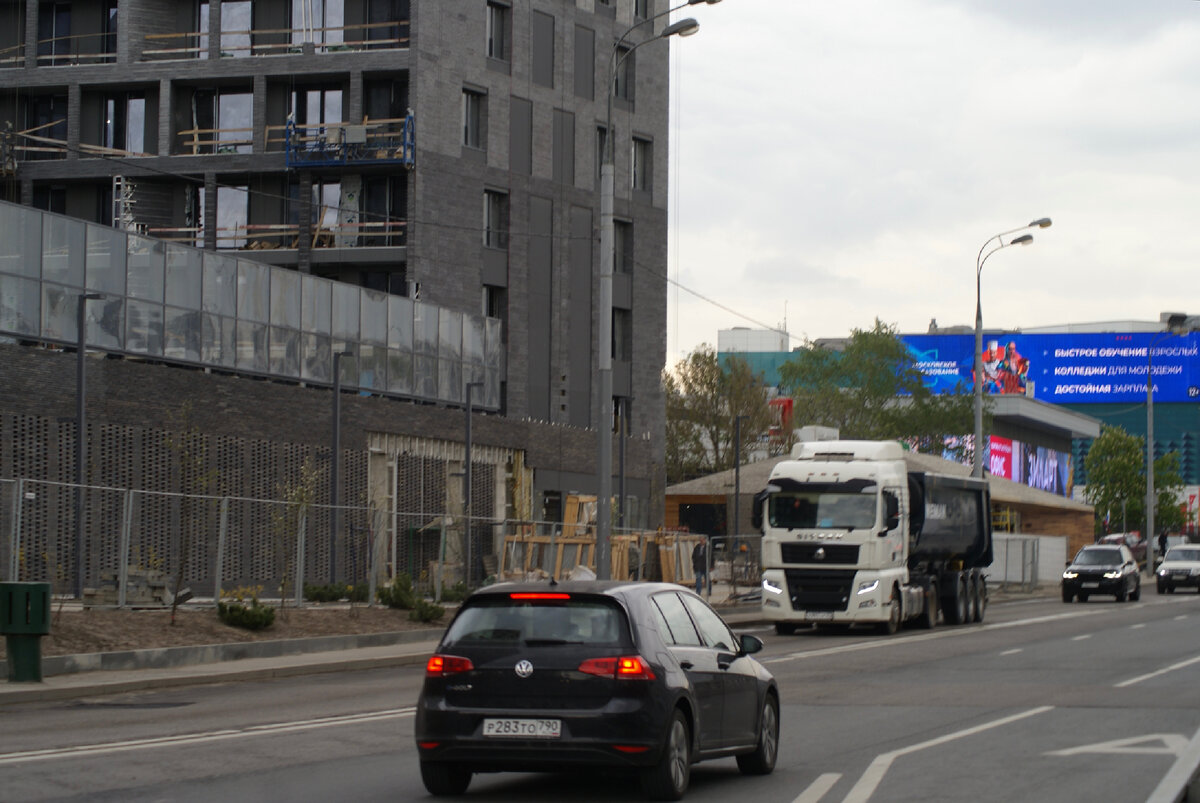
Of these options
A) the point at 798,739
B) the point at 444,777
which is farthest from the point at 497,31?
the point at 444,777

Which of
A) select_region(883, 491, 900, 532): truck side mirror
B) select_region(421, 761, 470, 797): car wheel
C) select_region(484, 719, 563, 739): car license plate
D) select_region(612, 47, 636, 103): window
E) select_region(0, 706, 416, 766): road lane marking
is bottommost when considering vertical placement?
select_region(0, 706, 416, 766): road lane marking

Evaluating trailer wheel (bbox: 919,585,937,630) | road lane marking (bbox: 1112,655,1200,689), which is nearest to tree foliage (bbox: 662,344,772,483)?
trailer wheel (bbox: 919,585,937,630)

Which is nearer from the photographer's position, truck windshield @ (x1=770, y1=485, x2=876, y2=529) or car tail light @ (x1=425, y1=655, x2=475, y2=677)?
car tail light @ (x1=425, y1=655, x2=475, y2=677)

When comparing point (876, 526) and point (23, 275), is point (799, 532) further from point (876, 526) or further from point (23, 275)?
point (23, 275)

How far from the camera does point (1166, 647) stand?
28172 millimetres

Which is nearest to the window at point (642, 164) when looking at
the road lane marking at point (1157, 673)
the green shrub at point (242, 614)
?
the green shrub at point (242, 614)

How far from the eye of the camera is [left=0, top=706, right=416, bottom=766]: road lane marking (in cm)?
1312

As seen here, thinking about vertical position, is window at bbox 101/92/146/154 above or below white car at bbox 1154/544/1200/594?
above

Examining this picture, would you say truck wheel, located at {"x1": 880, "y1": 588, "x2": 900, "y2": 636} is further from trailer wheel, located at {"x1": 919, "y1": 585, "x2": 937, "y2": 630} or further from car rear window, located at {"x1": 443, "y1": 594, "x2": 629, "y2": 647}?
car rear window, located at {"x1": 443, "y1": 594, "x2": 629, "y2": 647}

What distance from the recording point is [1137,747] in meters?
14.0

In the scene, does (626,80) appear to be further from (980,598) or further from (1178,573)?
(980,598)

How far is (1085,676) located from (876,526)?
9.92m

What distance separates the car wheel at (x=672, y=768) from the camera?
10.5 metres

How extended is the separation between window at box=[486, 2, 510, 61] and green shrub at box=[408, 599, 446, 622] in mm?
A: 30751
